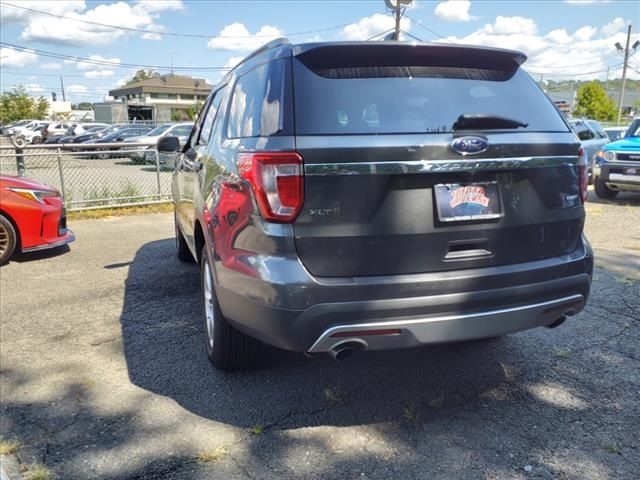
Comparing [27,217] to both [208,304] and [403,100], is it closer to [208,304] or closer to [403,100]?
[208,304]

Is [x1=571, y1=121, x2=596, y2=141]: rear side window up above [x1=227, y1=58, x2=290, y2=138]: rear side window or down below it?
below

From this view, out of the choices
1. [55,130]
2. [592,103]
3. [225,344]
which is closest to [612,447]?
[225,344]

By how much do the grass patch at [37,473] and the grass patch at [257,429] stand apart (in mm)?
952

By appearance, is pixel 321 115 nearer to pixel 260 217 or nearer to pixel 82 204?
pixel 260 217

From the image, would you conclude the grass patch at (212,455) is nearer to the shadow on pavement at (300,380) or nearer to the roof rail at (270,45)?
the shadow on pavement at (300,380)

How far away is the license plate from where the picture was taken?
2506mm

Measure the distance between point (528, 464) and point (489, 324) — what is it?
25.7 inches

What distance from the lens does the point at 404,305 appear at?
2471 millimetres

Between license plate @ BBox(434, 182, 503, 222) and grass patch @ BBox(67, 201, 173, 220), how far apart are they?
342 inches

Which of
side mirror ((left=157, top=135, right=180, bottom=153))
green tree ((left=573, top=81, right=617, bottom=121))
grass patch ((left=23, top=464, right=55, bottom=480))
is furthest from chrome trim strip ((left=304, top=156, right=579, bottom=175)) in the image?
green tree ((left=573, top=81, right=617, bottom=121))

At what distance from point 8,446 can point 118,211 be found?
8.09 metres

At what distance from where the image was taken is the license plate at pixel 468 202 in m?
2.51

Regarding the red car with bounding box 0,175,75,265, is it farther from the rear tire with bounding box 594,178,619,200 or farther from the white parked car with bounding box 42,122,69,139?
the white parked car with bounding box 42,122,69,139

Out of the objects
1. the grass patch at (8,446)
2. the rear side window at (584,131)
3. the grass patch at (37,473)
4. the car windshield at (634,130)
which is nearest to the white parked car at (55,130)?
the rear side window at (584,131)
